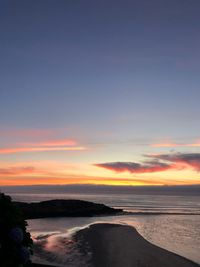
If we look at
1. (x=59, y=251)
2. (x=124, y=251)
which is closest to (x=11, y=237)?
(x=59, y=251)

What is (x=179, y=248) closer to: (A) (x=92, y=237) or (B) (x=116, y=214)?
(A) (x=92, y=237)

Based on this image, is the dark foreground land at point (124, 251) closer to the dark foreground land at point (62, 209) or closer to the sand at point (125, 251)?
the sand at point (125, 251)

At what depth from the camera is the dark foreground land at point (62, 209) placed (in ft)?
255

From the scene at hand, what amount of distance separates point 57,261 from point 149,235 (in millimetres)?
18746

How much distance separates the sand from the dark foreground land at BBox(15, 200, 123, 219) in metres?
26.8

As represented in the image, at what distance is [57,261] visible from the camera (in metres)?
34.3

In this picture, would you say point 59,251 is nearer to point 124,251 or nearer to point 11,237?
point 124,251

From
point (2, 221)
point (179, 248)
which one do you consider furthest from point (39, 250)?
point (2, 221)

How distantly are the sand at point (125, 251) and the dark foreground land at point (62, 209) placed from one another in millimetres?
26764

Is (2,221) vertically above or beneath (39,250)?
above

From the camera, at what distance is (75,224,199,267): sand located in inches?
1318

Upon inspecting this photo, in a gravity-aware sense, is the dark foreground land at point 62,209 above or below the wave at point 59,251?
above

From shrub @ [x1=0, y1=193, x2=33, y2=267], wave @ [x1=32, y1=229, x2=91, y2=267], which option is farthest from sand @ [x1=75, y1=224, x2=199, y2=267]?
shrub @ [x1=0, y1=193, x2=33, y2=267]

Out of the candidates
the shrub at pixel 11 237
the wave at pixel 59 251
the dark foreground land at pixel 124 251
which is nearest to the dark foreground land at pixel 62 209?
the dark foreground land at pixel 124 251
